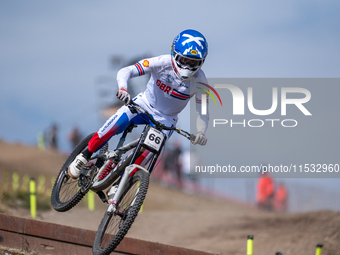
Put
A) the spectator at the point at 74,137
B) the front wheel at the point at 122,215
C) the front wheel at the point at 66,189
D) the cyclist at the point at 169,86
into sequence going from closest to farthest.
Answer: the front wheel at the point at 122,215, the cyclist at the point at 169,86, the front wheel at the point at 66,189, the spectator at the point at 74,137

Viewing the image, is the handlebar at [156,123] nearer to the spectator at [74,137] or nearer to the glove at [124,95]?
the glove at [124,95]

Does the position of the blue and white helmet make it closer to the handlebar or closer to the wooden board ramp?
the handlebar

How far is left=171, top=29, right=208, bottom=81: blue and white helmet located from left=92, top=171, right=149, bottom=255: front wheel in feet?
5.17

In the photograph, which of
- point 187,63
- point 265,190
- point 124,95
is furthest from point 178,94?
point 265,190

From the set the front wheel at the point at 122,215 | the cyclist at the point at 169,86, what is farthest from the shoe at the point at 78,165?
the front wheel at the point at 122,215

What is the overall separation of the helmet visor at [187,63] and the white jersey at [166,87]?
0.33 meters

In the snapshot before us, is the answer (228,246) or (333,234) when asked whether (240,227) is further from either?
(333,234)

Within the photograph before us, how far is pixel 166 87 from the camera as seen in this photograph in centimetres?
706

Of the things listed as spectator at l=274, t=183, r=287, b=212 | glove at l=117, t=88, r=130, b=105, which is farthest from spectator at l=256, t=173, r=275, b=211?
glove at l=117, t=88, r=130, b=105

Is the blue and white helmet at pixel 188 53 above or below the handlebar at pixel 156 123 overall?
above

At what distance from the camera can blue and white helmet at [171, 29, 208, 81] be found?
6.54 meters

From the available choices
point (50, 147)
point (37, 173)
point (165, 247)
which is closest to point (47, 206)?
point (37, 173)

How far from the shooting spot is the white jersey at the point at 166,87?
7020 millimetres

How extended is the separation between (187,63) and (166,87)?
58cm
